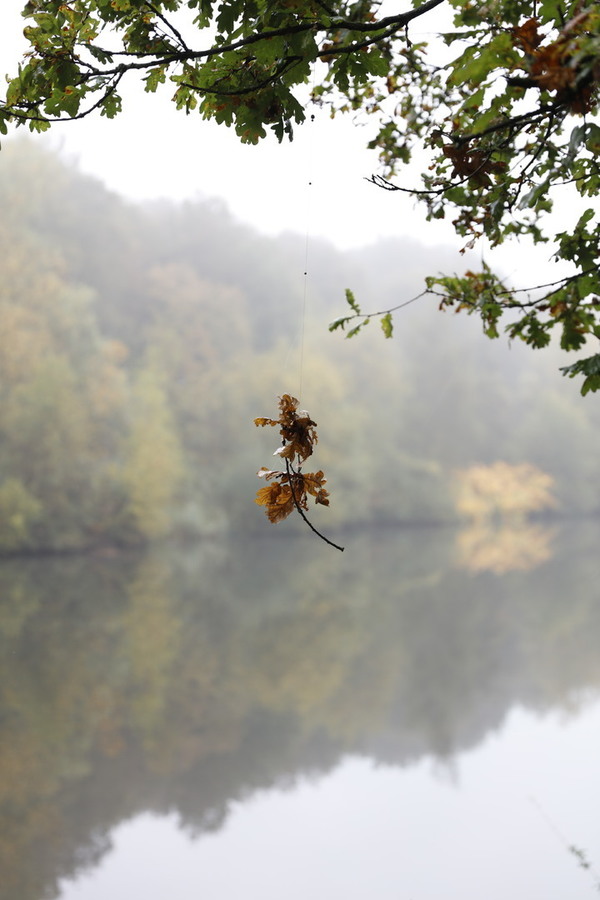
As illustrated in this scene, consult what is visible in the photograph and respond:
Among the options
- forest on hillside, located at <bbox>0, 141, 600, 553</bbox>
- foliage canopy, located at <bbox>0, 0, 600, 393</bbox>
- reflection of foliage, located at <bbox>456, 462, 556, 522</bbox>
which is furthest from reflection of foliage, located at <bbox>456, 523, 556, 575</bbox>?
foliage canopy, located at <bbox>0, 0, 600, 393</bbox>

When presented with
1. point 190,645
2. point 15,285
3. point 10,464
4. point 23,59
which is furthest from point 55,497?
point 23,59

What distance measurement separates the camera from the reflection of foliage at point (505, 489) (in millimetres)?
34000

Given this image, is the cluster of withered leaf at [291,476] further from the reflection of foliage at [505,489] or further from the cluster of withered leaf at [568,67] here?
the reflection of foliage at [505,489]

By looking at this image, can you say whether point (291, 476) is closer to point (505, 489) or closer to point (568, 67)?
point (568, 67)

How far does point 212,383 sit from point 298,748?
2158 cm

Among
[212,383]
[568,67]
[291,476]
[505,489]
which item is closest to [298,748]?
[291,476]

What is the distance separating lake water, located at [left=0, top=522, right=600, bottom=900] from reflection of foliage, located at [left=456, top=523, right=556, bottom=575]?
470cm

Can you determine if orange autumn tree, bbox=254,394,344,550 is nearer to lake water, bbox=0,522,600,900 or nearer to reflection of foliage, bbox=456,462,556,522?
lake water, bbox=0,522,600,900

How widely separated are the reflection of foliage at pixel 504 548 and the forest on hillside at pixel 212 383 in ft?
7.65

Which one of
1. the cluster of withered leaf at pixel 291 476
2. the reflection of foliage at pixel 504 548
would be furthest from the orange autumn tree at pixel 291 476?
the reflection of foliage at pixel 504 548

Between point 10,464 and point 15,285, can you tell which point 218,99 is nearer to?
point 10,464

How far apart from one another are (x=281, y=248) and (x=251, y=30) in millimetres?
32372

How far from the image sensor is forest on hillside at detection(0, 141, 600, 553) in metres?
19.2

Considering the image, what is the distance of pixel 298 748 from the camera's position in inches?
257
